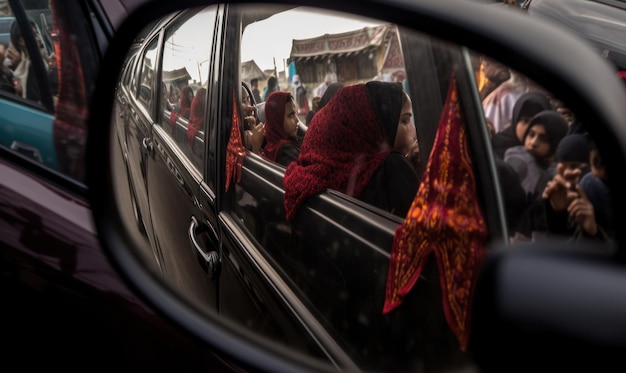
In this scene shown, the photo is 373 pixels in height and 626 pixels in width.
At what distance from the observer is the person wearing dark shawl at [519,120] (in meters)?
0.81

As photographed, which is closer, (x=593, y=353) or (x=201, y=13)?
(x=593, y=353)

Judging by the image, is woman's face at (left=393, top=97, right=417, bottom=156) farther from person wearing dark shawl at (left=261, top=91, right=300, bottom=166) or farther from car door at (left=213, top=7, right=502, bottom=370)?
person wearing dark shawl at (left=261, top=91, right=300, bottom=166)

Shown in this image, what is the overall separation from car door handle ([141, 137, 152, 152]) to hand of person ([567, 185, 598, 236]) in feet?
4.36

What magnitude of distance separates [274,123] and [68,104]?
78cm

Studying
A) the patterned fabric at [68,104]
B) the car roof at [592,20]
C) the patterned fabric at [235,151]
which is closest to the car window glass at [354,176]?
the patterned fabric at [235,151]

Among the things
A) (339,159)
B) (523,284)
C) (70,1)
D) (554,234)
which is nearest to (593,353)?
(523,284)

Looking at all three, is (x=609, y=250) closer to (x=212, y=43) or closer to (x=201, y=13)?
(x=201, y=13)

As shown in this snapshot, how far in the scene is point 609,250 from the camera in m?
0.61

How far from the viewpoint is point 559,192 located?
32.6 inches

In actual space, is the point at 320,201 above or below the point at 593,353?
below

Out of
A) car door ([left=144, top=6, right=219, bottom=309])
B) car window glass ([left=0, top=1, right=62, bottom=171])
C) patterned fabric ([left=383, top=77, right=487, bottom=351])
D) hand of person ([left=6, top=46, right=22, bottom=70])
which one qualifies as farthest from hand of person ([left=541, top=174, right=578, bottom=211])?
hand of person ([left=6, top=46, right=22, bottom=70])

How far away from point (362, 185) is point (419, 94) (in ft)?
0.77

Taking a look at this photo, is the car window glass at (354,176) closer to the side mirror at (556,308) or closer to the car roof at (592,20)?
the side mirror at (556,308)

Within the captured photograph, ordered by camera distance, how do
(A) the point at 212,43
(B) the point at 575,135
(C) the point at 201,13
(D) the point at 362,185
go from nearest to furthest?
1. (B) the point at 575,135
2. (D) the point at 362,185
3. (C) the point at 201,13
4. (A) the point at 212,43
